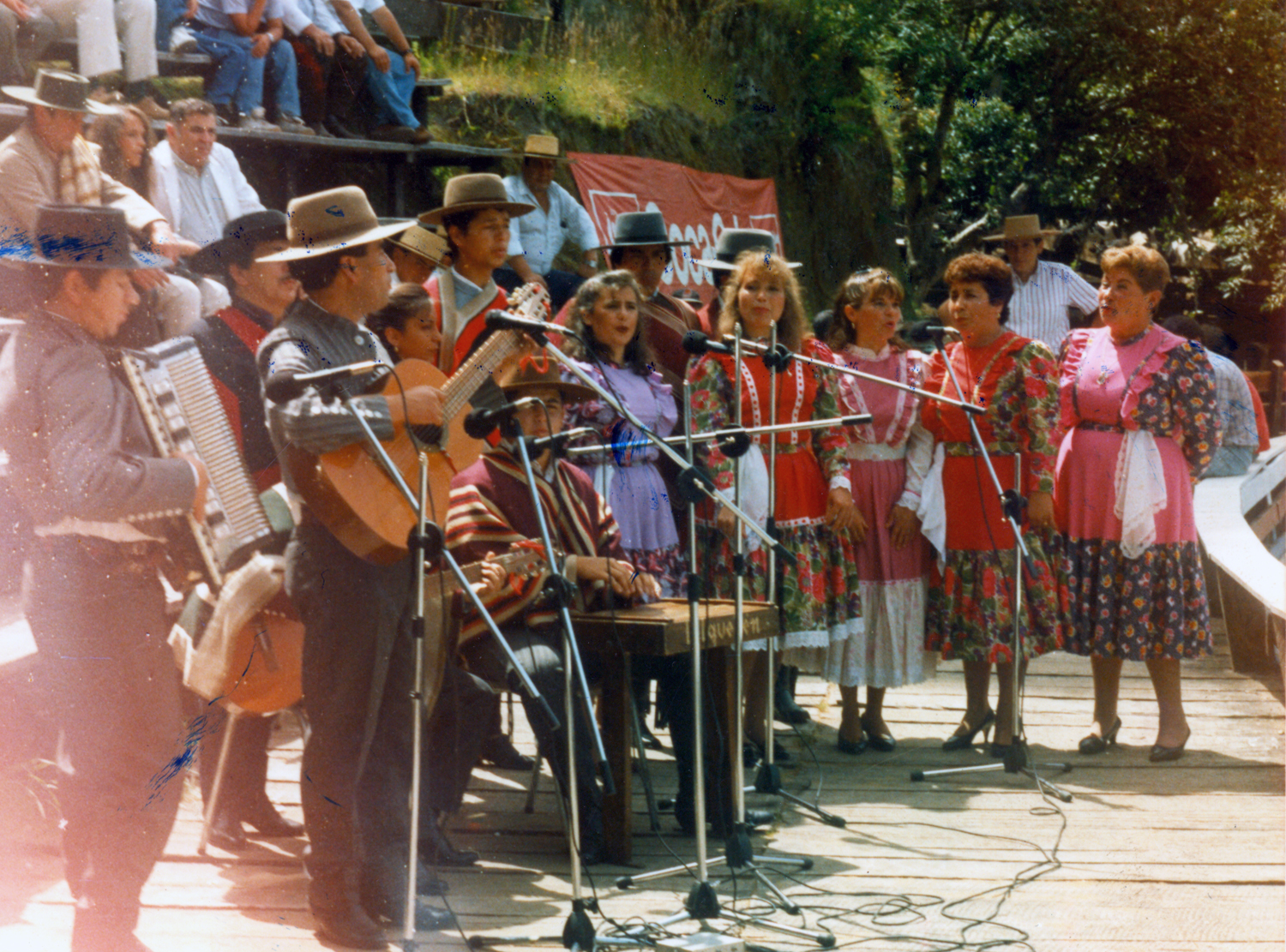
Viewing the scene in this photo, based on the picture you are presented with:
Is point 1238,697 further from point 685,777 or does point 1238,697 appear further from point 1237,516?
point 685,777

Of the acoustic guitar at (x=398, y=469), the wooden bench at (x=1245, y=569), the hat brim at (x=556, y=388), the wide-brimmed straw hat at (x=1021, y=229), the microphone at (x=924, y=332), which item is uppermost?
the wide-brimmed straw hat at (x=1021, y=229)

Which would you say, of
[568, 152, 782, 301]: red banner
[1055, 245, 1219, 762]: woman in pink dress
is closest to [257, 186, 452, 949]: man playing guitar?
[1055, 245, 1219, 762]: woman in pink dress

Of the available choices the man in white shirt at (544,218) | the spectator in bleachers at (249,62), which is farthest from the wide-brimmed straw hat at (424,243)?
the man in white shirt at (544,218)

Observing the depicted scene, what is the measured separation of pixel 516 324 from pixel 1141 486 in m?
3.38

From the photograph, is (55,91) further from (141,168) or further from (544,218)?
(544,218)

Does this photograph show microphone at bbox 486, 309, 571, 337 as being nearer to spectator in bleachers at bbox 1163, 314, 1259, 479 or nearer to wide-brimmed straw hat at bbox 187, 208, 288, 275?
wide-brimmed straw hat at bbox 187, 208, 288, 275

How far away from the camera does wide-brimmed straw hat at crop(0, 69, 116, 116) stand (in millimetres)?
4203

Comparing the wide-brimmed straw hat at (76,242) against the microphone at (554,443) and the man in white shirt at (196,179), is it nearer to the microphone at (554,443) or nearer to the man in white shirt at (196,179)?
the microphone at (554,443)

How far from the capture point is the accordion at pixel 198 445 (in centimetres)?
329

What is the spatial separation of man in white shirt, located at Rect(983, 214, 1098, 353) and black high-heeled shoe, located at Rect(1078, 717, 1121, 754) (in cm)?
261

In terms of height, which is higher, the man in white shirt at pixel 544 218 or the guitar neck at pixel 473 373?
the man in white shirt at pixel 544 218

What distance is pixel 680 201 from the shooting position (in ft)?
40.0

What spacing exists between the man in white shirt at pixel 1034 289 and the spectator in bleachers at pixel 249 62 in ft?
13.0

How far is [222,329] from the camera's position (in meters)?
4.16
